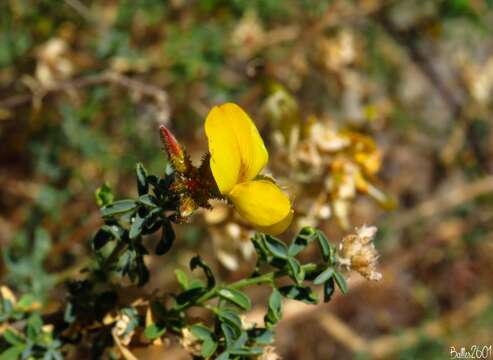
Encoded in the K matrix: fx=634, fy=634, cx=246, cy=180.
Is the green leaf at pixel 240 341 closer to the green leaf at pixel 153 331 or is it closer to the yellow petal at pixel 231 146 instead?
the green leaf at pixel 153 331

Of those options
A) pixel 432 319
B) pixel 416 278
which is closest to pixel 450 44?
pixel 416 278

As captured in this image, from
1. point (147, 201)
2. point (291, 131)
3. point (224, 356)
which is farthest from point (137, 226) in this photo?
point (291, 131)

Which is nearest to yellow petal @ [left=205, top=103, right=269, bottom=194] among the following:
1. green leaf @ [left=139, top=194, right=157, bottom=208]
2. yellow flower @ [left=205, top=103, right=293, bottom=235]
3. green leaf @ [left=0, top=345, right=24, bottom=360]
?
yellow flower @ [left=205, top=103, right=293, bottom=235]

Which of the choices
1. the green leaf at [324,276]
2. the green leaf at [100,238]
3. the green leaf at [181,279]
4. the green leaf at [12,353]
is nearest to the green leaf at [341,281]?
the green leaf at [324,276]

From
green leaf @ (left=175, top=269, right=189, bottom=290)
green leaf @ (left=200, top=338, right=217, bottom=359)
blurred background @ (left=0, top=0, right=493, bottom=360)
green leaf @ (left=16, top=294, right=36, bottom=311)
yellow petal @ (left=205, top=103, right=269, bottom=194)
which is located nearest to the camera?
yellow petal @ (left=205, top=103, right=269, bottom=194)

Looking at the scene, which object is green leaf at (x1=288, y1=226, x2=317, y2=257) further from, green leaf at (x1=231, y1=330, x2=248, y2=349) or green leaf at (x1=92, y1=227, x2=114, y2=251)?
green leaf at (x1=92, y1=227, x2=114, y2=251)

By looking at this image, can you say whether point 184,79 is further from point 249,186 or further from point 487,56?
point 487,56
